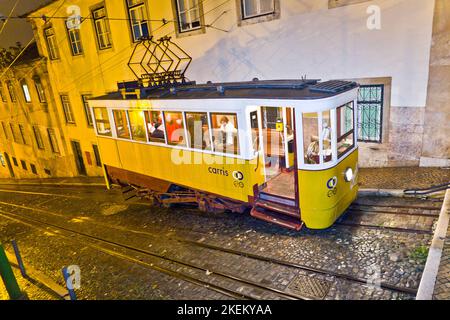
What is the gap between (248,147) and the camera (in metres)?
7.31

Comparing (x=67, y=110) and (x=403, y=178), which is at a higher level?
(x=67, y=110)

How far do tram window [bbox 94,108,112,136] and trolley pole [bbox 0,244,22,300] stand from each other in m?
5.33

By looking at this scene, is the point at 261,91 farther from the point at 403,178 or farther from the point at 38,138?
the point at 38,138

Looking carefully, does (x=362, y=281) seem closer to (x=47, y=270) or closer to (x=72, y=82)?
(x=47, y=270)

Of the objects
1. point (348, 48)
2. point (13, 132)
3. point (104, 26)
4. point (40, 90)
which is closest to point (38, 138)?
point (40, 90)

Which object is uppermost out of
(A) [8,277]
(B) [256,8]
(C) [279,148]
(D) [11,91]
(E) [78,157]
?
(B) [256,8]

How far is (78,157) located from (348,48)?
17.3 meters

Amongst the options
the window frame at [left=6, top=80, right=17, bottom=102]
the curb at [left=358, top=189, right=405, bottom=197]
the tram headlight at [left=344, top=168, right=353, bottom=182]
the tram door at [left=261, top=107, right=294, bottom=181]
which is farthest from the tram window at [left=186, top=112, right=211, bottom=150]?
the window frame at [left=6, top=80, right=17, bottom=102]

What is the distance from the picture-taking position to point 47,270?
8180 millimetres

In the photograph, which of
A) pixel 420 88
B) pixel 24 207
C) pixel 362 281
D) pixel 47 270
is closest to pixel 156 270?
pixel 47 270

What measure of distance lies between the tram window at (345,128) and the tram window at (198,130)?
3.08 meters

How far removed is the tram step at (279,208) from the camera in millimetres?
7283

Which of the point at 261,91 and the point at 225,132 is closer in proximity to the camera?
the point at 261,91

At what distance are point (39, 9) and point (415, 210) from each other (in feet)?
69.4
